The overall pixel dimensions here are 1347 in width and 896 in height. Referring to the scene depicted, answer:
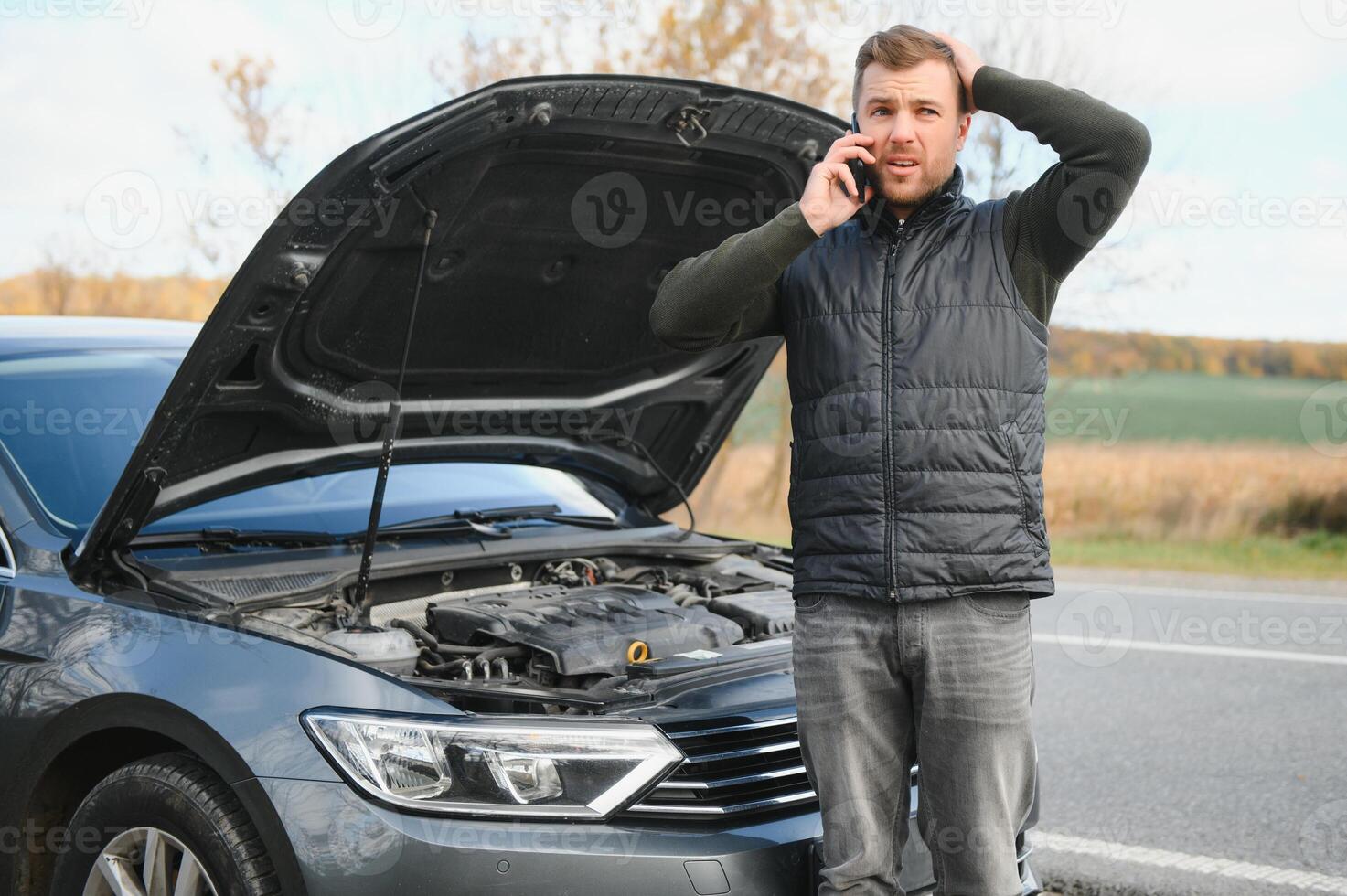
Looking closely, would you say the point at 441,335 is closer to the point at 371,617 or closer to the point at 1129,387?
the point at 371,617

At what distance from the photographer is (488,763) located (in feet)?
7.34

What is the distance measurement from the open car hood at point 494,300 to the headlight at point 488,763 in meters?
0.96

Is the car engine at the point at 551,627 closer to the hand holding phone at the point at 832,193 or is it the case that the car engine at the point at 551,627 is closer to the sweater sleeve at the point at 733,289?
the sweater sleeve at the point at 733,289

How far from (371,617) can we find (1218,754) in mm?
3491

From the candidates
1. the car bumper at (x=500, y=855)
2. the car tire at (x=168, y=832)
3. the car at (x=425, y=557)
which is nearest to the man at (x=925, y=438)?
the car bumper at (x=500, y=855)

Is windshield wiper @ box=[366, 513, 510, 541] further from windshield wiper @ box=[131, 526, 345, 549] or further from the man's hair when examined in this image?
the man's hair

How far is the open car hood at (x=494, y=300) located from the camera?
8.77ft

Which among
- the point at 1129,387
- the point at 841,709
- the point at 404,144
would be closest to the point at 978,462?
the point at 841,709

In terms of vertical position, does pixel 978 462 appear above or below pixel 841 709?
above

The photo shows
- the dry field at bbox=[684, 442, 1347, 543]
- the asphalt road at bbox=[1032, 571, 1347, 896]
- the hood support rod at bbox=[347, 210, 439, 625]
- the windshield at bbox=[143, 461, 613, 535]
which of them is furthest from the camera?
the dry field at bbox=[684, 442, 1347, 543]

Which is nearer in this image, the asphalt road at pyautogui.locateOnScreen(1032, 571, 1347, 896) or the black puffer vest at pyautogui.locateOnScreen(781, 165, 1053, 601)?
the black puffer vest at pyautogui.locateOnScreen(781, 165, 1053, 601)

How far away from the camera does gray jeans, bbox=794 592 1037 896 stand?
2.09 meters

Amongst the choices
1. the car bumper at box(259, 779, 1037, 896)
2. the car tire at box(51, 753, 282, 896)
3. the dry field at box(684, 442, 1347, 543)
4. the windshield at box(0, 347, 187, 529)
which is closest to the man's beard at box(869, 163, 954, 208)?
the car bumper at box(259, 779, 1037, 896)

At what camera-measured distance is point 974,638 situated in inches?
81.8
